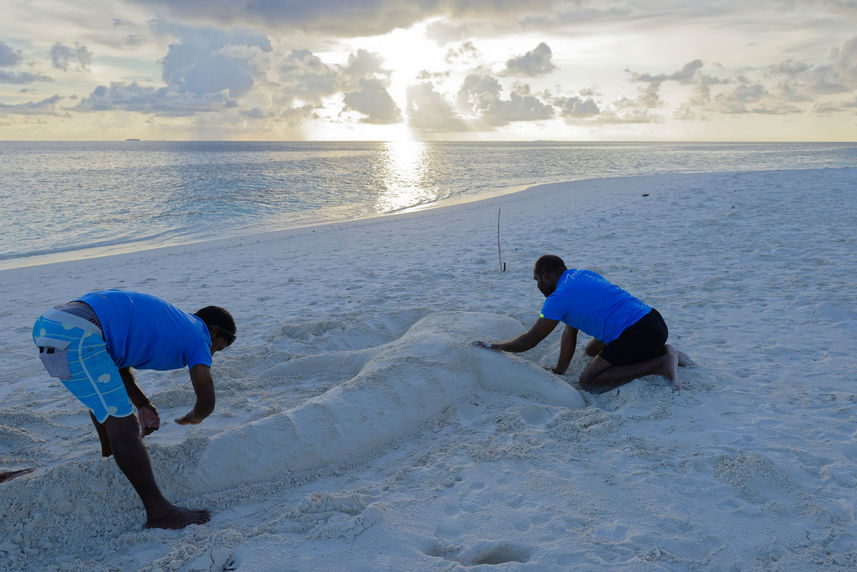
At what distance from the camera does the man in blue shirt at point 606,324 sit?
4.10 m

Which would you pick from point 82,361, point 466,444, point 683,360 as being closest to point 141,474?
point 82,361

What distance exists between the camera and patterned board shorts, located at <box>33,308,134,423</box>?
2.48 m

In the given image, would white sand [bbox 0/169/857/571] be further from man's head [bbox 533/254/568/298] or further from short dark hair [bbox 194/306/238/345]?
short dark hair [bbox 194/306/238/345]

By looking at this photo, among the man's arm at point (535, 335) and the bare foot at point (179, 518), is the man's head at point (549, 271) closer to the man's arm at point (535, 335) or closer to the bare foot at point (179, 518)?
the man's arm at point (535, 335)

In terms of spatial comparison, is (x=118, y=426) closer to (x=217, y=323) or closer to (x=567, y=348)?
(x=217, y=323)

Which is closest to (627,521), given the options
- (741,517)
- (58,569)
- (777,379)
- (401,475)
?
(741,517)

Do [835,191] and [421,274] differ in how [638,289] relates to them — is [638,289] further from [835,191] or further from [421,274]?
[835,191]

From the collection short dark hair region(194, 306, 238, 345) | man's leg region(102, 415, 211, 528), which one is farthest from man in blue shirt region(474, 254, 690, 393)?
man's leg region(102, 415, 211, 528)

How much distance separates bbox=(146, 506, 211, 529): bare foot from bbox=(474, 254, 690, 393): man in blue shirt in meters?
2.45

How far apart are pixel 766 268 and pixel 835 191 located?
8771mm

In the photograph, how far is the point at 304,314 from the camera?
21.0 feet

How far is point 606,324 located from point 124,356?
331 centimetres

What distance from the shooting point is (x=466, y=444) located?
3424 mm

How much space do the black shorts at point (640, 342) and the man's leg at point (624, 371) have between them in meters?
0.05
